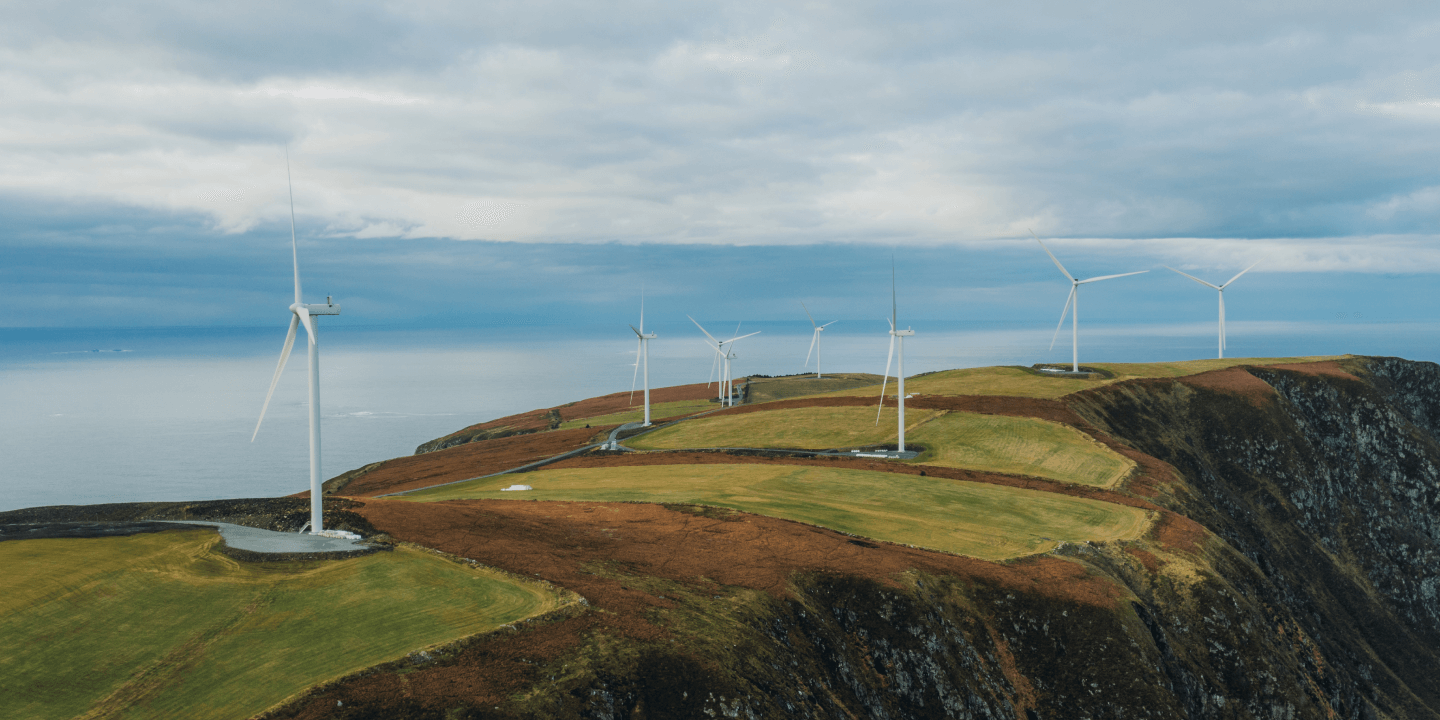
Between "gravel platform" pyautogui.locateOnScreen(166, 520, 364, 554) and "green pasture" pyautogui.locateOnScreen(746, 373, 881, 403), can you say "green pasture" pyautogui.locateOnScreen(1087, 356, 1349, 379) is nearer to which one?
"green pasture" pyautogui.locateOnScreen(746, 373, 881, 403)

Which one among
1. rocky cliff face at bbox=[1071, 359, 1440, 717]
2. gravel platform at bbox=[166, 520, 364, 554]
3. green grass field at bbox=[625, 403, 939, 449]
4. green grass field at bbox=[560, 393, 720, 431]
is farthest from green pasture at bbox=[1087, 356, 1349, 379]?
gravel platform at bbox=[166, 520, 364, 554]

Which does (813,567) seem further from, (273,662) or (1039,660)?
(273,662)

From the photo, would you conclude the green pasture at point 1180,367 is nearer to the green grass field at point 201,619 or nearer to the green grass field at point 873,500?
the green grass field at point 873,500

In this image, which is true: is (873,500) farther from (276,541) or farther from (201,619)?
(201,619)

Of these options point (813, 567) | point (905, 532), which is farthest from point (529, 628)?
point (905, 532)

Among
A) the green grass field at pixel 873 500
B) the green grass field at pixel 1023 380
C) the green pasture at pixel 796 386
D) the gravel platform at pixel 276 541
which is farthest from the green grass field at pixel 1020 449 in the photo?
the green pasture at pixel 796 386

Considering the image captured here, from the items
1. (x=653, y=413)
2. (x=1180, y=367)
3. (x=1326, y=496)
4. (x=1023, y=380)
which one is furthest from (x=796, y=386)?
(x=1326, y=496)
